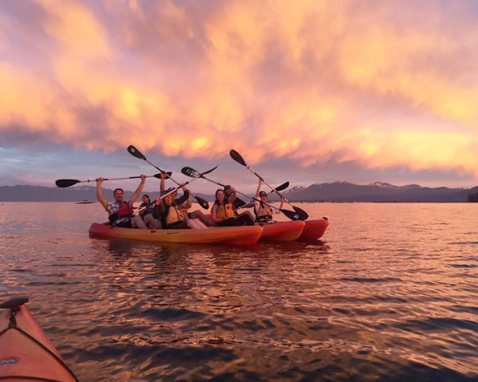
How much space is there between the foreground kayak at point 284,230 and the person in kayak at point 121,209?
5.78m

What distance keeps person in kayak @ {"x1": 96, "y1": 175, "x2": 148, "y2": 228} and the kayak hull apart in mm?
13117

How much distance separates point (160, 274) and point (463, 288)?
289 inches

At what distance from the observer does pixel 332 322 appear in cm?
570

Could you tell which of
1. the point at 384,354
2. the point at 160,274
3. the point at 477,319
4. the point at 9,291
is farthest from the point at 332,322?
the point at 9,291

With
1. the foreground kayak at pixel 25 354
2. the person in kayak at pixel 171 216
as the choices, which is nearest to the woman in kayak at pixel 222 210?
the person in kayak at pixel 171 216

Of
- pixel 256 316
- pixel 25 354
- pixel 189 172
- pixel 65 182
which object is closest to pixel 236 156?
pixel 189 172

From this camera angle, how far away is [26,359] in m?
3.01

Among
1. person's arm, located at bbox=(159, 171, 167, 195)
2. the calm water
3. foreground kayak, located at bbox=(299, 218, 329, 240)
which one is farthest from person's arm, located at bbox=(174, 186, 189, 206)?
foreground kayak, located at bbox=(299, 218, 329, 240)

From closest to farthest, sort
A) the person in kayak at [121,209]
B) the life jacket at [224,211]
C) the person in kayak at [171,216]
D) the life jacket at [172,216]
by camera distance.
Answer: the person in kayak at [171,216] → the life jacket at [172,216] → the life jacket at [224,211] → the person in kayak at [121,209]

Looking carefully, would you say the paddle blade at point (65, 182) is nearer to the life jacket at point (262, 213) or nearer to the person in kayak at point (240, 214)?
the person in kayak at point (240, 214)

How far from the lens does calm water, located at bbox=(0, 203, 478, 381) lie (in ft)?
14.0

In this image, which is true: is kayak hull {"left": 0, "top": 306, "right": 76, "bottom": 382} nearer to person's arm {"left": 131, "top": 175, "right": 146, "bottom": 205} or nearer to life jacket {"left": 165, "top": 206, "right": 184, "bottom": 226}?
life jacket {"left": 165, "top": 206, "right": 184, "bottom": 226}

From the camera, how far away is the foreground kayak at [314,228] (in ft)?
54.4

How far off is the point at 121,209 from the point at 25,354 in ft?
49.9
